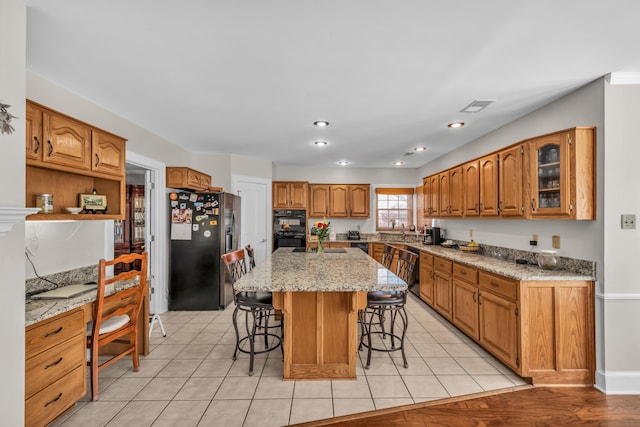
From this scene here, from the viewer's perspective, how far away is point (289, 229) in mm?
6016

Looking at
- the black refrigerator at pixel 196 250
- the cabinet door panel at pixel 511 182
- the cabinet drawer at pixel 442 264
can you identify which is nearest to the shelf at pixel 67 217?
the black refrigerator at pixel 196 250

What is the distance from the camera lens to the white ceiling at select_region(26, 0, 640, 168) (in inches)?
64.1

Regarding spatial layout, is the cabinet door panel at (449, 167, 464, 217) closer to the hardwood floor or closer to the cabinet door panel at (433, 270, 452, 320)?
the cabinet door panel at (433, 270, 452, 320)

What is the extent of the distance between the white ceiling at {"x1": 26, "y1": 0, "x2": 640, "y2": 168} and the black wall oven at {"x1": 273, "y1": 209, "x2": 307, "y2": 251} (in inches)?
110

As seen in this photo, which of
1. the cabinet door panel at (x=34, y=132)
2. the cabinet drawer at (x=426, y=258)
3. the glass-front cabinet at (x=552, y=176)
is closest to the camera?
the cabinet door panel at (x=34, y=132)

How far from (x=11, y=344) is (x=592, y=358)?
3.85 metres

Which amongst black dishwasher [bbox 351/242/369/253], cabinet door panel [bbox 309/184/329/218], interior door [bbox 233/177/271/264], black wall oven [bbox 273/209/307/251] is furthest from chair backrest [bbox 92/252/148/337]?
black dishwasher [bbox 351/242/369/253]

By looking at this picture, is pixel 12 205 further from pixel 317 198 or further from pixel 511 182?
pixel 317 198

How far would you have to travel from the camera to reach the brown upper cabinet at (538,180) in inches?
95.0

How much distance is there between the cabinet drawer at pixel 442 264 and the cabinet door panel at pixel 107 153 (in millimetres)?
3660

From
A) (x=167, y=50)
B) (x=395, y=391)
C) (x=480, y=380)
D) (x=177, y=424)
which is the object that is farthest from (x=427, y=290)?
(x=167, y=50)

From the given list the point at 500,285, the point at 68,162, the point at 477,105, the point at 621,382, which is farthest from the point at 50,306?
the point at 621,382

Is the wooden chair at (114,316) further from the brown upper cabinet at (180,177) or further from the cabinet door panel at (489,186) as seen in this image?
the cabinet door panel at (489,186)

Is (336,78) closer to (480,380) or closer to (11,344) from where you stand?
(11,344)
